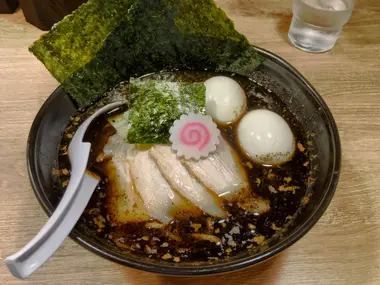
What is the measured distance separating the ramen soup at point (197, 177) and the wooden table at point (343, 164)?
118mm

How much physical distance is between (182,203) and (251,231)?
204mm

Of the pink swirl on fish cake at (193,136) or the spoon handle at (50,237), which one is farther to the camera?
the pink swirl on fish cake at (193,136)

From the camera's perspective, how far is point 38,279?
42.3 inches

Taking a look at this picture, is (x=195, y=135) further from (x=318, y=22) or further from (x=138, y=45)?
(x=318, y=22)

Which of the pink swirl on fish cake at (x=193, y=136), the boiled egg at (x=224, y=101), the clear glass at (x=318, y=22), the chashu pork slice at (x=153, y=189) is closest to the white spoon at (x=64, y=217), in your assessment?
the chashu pork slice at (x=153, y=189)

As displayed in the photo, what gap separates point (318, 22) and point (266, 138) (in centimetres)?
76

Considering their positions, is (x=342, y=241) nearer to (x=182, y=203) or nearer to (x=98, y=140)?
(x=182, y=203)

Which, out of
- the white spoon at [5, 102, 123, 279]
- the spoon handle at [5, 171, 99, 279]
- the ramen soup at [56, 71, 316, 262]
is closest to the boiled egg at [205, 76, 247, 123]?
the ramen soup at [56, 71, 316, 262]

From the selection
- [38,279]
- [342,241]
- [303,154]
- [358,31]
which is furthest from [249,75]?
[38,279]

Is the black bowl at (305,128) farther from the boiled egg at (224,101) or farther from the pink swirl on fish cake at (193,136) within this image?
the pink swirl on fish cake at (193,136)

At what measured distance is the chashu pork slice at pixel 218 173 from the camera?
116 cm

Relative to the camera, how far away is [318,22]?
1.70 meters

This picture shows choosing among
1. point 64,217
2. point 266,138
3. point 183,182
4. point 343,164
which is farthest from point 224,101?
point 64,217

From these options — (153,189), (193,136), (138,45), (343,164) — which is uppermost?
(138,45)
